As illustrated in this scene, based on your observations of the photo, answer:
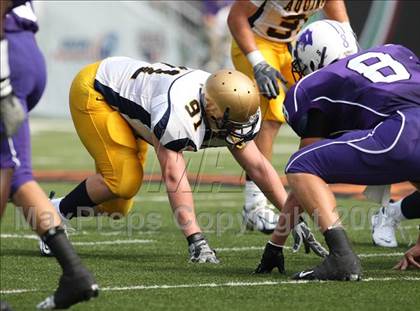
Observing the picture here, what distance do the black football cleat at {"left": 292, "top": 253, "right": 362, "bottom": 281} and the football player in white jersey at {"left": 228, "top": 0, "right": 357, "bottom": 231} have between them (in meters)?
2.15

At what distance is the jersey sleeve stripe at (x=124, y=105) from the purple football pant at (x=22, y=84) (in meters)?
1.46

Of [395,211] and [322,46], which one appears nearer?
[322,46]

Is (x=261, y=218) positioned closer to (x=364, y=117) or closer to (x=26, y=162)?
(x=364, y=117)

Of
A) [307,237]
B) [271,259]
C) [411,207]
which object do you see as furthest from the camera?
[411,207]

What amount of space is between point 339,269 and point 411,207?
1706mm

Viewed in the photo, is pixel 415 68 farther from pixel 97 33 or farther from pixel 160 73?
pixel 97 33

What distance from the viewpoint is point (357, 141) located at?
470 cm

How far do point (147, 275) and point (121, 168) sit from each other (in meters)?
0.85

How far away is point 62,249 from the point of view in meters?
4.07

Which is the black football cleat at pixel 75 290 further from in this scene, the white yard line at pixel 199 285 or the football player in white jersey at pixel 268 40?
the football player in white jersey at pixel 268 40

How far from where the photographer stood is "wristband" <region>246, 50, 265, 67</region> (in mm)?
6820

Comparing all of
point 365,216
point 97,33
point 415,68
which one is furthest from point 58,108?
point 415,68

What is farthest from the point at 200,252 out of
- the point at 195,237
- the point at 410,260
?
the point at 410,260

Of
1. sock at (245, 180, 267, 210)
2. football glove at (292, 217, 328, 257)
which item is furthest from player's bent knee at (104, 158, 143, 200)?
sock at (245, 180, 267, 210)
